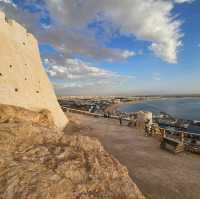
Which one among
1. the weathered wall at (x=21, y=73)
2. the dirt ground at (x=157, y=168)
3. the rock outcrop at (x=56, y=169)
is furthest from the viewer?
the weathered wall at (x=21, y=73)

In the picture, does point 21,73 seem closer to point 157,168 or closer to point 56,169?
point 56,169

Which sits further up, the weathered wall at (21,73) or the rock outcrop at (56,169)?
the weathered wall at (21,73)

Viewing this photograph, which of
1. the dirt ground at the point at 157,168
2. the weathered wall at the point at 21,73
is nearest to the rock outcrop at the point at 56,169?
the dirt ground at the point at 157,168

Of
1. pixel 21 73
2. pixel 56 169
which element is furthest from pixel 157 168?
pixel 21 73

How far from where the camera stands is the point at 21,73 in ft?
53.2

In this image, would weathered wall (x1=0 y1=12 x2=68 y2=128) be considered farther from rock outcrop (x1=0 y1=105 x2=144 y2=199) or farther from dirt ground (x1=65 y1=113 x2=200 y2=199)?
rock outcrop (x1=0 y1=105 x2=144 y2=199)

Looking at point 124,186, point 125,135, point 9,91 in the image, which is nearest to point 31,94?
point 9,91

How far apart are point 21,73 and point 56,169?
14.4m

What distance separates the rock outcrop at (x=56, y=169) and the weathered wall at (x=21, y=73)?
8.60 metres

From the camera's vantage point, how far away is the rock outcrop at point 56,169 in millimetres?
3697

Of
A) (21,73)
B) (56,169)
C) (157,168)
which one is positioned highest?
(21,73)

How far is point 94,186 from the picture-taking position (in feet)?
13.9

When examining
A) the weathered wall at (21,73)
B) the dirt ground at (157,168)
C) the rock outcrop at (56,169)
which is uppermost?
the weathered wall at (21,73)

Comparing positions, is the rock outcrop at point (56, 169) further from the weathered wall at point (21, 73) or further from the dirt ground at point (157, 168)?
the weathered wall at point (21, 73)
